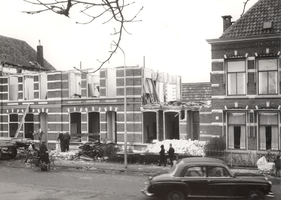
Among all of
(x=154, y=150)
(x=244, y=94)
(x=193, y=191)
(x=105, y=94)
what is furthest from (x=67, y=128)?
(x=193, y=191)

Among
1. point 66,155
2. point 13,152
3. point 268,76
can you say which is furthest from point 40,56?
point 268,76

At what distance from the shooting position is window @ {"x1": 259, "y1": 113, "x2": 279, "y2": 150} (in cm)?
2211

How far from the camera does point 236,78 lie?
23.1 meters

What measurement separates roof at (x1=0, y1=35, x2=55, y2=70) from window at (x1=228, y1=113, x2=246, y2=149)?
24387mm

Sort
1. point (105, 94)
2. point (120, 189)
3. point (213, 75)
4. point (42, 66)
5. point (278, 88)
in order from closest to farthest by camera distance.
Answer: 1. point (120, 189)
2. point (278, 88)
3. point (213, 75)
4. point (105, 94)
5. point (42, 66)

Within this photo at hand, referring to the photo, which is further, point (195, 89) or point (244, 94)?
point (195, 89)

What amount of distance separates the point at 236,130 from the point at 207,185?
11.6 m

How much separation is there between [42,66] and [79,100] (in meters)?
14.3

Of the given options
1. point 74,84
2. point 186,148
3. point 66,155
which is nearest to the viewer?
point 186,148

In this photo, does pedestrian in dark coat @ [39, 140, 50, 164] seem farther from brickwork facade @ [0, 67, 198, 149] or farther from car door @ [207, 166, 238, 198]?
car door @ [207, 166, 238, 198]

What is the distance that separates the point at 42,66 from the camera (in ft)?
142

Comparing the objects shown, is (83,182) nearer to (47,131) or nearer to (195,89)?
(47,131)

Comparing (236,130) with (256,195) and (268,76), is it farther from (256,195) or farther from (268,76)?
(256,195)

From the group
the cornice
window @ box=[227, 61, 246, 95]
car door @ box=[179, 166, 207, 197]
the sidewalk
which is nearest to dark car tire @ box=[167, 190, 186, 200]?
car door @ box=[179, 166, 207, 197]
